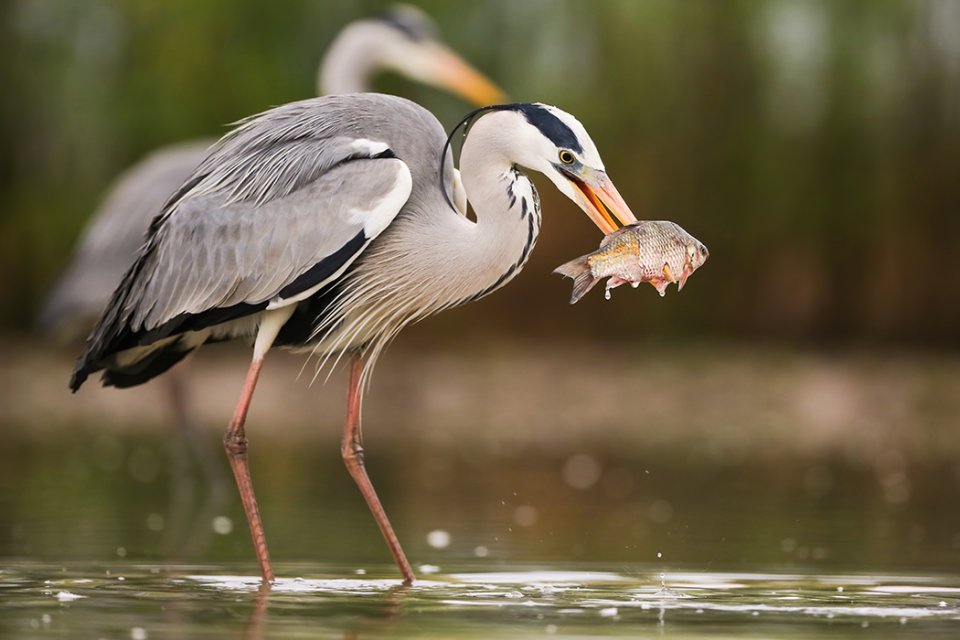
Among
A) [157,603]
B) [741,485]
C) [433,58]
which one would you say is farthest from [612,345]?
[157,603]

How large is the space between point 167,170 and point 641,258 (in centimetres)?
599

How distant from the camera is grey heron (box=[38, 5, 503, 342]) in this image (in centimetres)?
1220

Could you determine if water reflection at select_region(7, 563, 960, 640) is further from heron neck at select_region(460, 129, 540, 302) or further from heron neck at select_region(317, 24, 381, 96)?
heron neck at select_region(317, 24, 381, 96)

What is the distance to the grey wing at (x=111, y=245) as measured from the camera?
39.8ft

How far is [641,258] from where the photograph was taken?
679cm

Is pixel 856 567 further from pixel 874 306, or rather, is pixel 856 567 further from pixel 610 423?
pixel 874 306

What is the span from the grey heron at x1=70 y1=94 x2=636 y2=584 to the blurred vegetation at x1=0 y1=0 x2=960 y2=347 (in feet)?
29.8

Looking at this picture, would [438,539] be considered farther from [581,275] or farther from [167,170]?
[167,170]

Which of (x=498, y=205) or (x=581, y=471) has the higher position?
(x=581, y=471)

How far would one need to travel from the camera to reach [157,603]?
6.03 meters

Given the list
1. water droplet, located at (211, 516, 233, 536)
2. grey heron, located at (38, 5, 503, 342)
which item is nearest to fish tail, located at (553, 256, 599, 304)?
water droplet, located at (211, 516, 233, 536)

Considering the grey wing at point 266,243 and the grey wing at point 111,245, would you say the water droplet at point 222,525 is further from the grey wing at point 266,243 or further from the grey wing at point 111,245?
the grey wing at point 111,245

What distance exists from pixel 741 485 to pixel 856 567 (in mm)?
3563

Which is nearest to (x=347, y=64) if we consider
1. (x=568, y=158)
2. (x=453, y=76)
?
(x=453, y=76)
